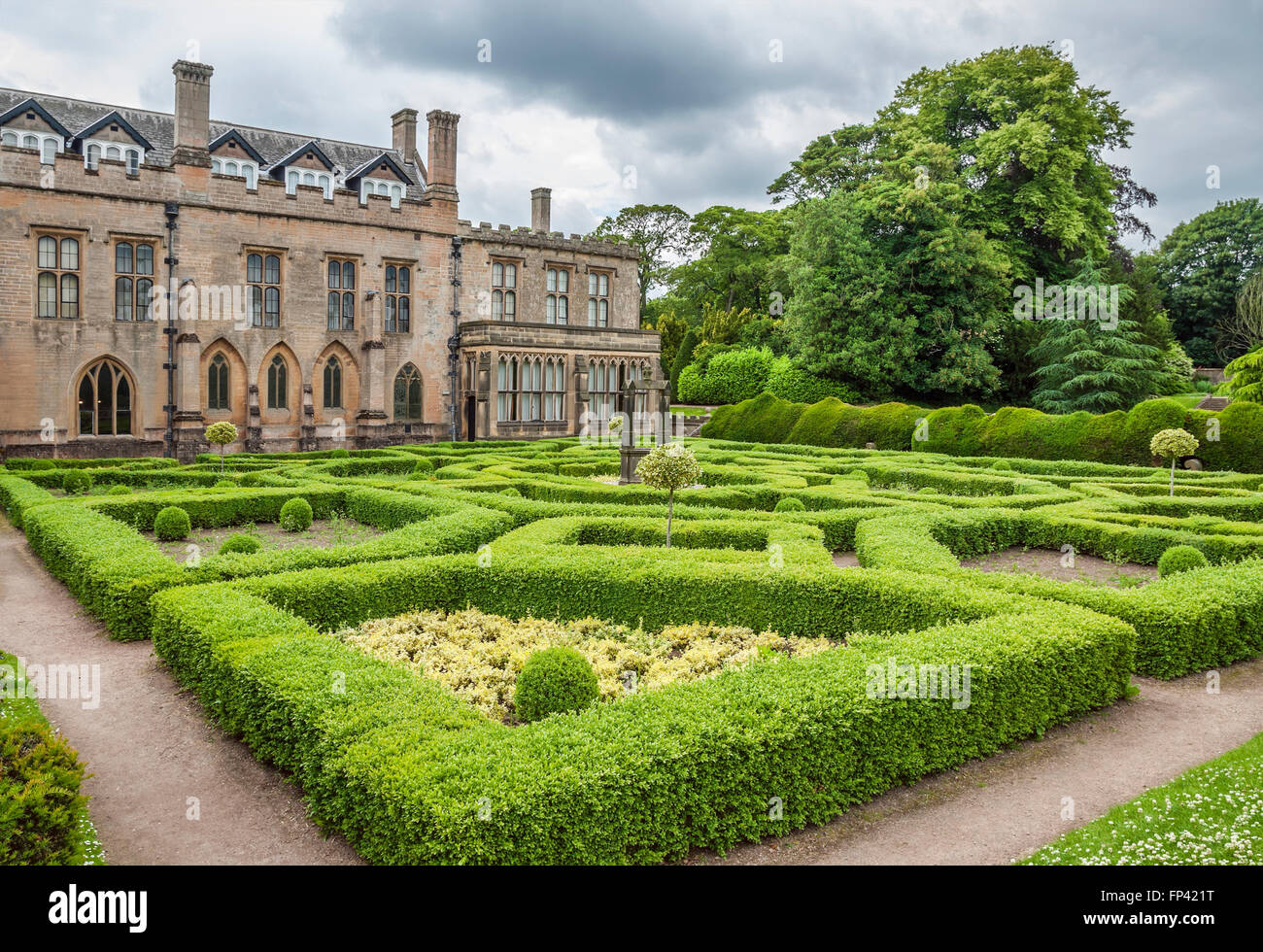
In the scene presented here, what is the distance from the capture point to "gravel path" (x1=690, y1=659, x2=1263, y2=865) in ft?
19.2

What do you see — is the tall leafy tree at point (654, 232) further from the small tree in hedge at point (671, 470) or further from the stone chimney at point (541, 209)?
the small tree in hedge at point (671, 470)

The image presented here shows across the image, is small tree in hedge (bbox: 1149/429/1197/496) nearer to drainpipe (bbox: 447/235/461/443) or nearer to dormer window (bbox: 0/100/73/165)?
drainpipe (bbox: 447/235/461/443)

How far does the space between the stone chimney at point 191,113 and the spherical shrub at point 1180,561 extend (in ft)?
107

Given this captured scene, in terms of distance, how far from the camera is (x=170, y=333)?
1238 inches

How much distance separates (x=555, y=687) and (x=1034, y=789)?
Result: 12.4 ft

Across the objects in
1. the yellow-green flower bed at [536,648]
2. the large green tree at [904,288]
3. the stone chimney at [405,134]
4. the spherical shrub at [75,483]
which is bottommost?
the yellow-green flower bed at [536,648]

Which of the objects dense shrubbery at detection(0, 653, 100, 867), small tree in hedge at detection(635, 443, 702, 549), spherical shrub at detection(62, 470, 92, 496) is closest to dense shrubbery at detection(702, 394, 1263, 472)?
small tree in hedge at detection(635, 443, 702, 549)

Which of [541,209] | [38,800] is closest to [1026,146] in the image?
[541,209]

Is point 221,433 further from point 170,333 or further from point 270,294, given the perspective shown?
point 270,294

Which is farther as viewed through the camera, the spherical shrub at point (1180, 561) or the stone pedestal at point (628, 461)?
the stone pedestal at point (628, 461)

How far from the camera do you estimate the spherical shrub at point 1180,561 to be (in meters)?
11.8

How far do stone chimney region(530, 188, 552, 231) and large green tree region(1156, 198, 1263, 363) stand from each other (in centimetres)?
3923

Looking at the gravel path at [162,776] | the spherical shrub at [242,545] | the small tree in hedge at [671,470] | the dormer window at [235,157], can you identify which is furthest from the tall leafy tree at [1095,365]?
the gravel path at [162,776]

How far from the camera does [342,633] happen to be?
9.75 m
